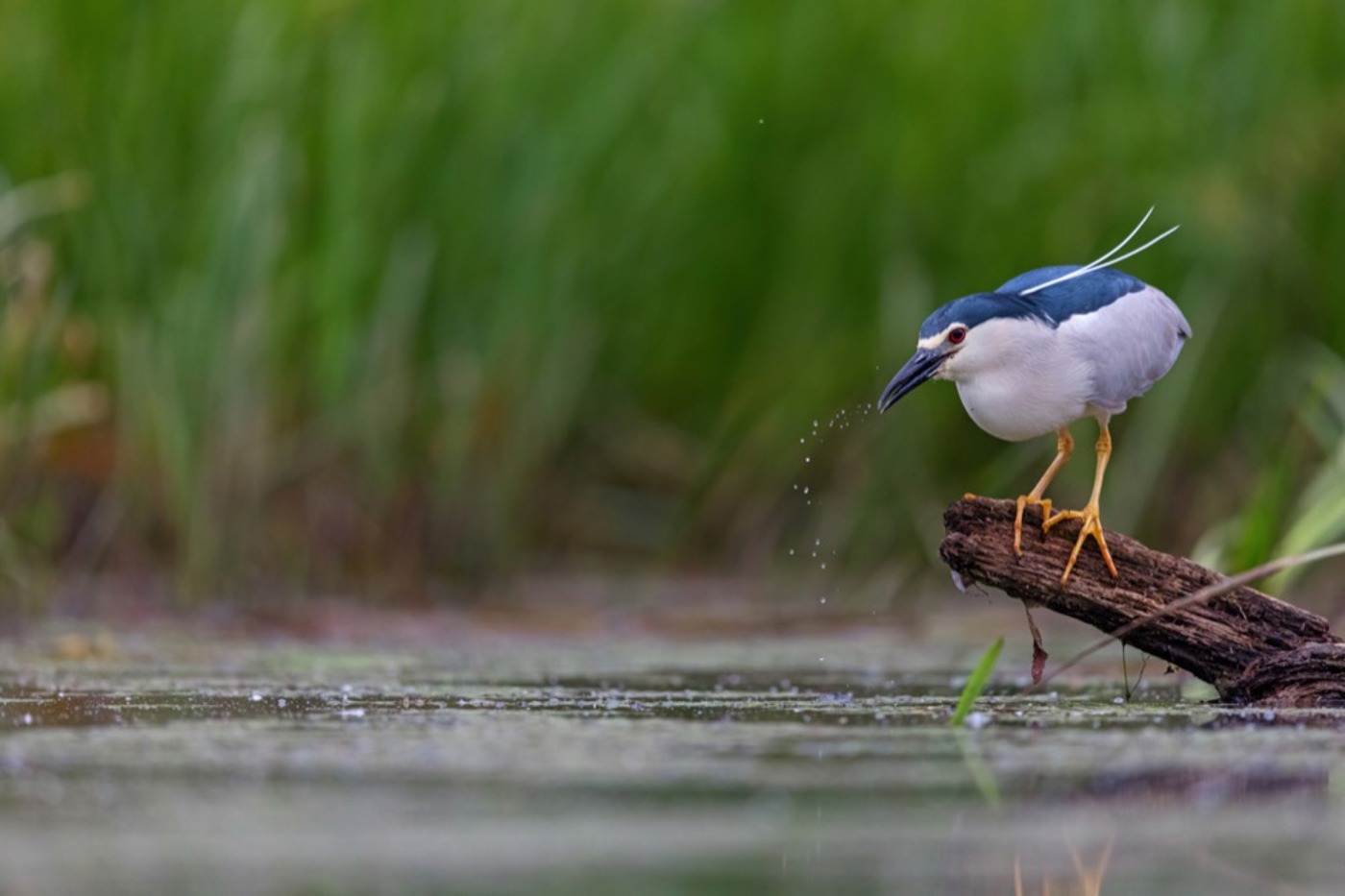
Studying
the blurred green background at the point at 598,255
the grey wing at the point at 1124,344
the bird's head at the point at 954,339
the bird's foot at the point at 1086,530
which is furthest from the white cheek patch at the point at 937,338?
the blurred green background at the point at 598,255

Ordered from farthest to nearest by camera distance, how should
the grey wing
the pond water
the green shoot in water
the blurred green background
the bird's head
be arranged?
the blurred green background
the grey wing
the bird's head
the green shoot in water
the pond water

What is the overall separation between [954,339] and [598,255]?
367 centimetres

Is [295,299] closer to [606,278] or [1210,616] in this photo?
[606,278]

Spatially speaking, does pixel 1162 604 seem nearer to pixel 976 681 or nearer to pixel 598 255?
pixel 976 681

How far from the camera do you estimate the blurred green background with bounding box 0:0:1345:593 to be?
7250 mm

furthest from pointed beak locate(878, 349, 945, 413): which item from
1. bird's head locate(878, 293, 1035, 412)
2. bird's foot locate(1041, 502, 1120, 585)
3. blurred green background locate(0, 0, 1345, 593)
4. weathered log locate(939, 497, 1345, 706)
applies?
blurred green background locate(0, 0, 1345, 593)

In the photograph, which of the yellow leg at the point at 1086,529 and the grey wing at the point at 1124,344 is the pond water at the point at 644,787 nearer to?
the yellow leg at the point at 1086,529

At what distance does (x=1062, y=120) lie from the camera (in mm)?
8234

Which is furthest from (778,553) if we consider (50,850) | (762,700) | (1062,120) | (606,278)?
(50,850)

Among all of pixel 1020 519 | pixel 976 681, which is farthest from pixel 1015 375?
pixel 976 681

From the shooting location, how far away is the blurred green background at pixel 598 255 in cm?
725

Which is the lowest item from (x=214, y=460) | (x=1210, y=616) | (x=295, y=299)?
(x=1210, y=616)

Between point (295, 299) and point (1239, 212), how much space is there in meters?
3.16

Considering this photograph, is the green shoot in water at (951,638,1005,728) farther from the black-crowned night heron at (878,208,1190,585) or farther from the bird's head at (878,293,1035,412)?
the bird's head at (878,293,1035,412)
